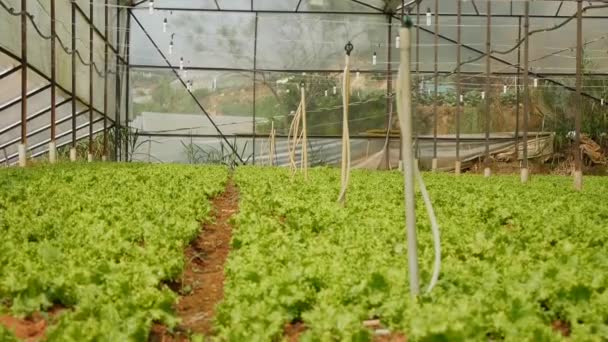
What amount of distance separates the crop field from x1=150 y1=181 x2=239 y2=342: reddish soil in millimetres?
91

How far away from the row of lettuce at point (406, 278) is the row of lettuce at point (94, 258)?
0.45m

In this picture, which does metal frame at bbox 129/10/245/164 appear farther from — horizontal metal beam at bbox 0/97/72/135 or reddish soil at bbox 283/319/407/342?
reddish soil at bbox 283/319/407/342

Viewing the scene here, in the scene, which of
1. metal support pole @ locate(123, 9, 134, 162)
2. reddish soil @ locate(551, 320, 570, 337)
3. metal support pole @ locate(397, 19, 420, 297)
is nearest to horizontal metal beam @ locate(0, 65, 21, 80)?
metal support pole @ locate(123, 9, 134, 162)

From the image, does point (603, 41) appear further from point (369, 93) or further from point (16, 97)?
point (16, 97)

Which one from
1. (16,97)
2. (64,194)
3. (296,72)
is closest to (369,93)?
(296,72)

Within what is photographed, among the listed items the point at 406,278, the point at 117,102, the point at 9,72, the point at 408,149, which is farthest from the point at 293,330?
the point at 117,102

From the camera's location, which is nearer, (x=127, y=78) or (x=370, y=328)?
(x=370, y=328)

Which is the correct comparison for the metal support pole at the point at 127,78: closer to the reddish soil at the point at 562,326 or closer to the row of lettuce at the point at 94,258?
the row of lettuce at the point at 94,258

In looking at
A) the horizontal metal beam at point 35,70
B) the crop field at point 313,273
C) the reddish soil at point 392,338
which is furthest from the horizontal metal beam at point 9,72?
the reddish soil at point 392,338

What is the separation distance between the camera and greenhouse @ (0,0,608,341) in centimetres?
424

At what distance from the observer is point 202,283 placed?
578 cm

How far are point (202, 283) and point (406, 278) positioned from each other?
1686 mm

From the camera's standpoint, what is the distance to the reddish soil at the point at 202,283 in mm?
4395

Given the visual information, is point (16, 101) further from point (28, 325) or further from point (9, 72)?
point (28, 325)
